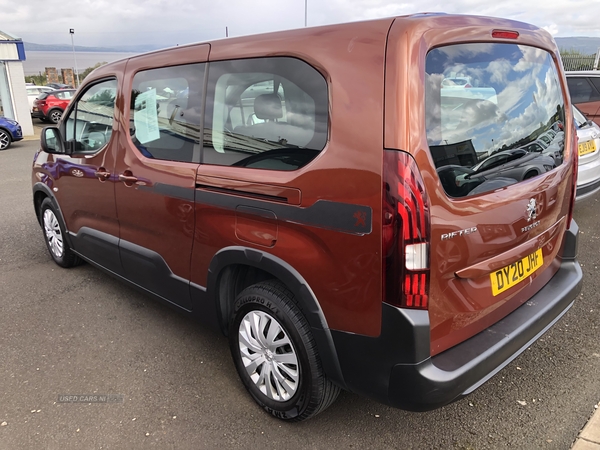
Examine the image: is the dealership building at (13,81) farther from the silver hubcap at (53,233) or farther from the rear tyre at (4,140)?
the silver hubcap at (53,233)

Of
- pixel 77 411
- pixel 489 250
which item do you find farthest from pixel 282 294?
pixel 77 411

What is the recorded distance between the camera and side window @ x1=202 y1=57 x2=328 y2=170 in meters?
2.06

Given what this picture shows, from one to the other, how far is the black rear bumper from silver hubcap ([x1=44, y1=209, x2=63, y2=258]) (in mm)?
3390

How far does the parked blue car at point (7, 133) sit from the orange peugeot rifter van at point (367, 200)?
12244 millimetres

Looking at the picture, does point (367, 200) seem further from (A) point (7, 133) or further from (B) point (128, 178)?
(A) point (7, 133)

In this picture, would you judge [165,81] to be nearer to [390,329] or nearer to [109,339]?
[109,339]

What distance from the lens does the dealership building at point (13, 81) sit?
591 inches

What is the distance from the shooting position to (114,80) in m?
3.34

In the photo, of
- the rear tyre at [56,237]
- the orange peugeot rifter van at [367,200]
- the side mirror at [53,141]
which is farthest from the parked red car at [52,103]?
the orange peugeot rifter van at [367,200]

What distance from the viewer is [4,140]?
13000 mm

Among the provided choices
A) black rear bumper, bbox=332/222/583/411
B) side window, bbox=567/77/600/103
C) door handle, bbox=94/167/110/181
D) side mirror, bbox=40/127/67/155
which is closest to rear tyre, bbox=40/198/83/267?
side mirror, bbox=40/127/67/155

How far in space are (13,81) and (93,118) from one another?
1460cm

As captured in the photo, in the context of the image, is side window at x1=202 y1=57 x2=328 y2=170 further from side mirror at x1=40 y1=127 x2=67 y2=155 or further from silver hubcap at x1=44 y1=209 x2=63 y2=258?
silver hubcap at x1=44 y1=209 x2=63 y2=258

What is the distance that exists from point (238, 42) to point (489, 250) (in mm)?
1600
